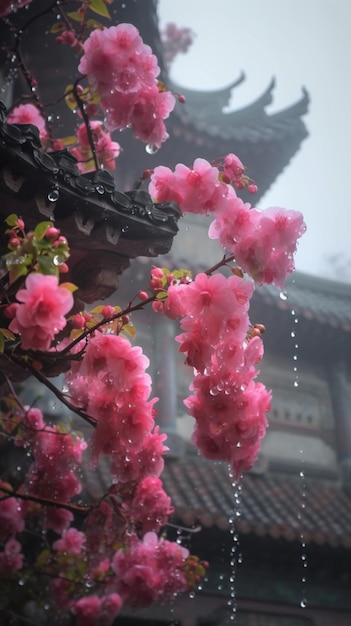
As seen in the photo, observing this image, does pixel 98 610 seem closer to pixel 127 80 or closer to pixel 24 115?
pixel 24 115

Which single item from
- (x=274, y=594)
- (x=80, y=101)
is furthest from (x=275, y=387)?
(x=80, y=101)

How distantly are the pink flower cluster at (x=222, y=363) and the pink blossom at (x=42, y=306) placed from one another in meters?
0.55

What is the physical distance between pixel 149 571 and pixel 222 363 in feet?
5.78

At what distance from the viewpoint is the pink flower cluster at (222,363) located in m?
2.18

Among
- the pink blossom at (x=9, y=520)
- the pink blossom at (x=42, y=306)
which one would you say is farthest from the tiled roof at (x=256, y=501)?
the pink blossom at (x=42, y=306)

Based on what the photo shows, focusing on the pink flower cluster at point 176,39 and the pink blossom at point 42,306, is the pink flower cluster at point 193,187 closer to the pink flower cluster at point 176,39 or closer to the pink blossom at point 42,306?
the pink blossom at point 42,306

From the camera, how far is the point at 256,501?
6848 millimetres

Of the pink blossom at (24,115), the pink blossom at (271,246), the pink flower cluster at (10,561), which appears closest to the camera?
the pink blossom at (271,246)

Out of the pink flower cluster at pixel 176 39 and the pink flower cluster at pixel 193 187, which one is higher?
the pink flower cluster at pixel 176 39

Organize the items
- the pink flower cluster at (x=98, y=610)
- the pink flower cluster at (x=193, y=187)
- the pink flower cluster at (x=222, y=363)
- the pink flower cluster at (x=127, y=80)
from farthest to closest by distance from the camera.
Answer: the pink flower cluster at (x=98, y=610) → the pink flower cluster at (x=127, y=80) → the pink flower cluster at (x=193, y=187) → the pink flower cluster at (x=222, y=363)

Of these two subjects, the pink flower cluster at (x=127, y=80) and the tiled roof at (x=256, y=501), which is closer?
the pink flower cluster at (x=127, y=80)

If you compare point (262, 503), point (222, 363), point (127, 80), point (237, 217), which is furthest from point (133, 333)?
point (262, 503)

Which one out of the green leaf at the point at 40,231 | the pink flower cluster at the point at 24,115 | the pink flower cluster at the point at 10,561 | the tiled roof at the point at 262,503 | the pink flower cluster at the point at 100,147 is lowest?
the pink flower cluster at the point at 10,561

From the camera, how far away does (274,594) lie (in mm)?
6430
